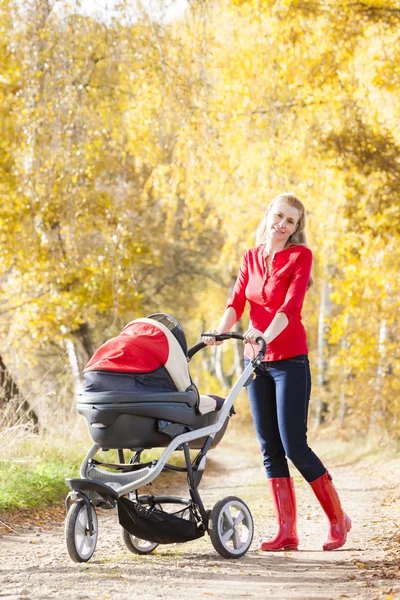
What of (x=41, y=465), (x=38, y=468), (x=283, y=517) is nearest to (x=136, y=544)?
(x=283, y=517)

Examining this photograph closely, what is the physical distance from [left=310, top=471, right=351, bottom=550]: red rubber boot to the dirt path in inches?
2.3

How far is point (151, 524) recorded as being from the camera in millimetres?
4152

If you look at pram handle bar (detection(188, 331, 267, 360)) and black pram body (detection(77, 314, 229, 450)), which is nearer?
black pram body (detection(77, 314, 229, 450))

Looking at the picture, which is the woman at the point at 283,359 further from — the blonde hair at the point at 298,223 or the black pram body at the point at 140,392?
the black pram body at the point at 140,392

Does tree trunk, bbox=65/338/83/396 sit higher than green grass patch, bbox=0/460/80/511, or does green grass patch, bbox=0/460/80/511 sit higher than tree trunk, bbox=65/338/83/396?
tree trunk, bbox=65/338/83/396

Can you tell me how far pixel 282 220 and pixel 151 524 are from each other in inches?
66.6

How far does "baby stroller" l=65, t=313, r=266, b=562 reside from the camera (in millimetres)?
4051

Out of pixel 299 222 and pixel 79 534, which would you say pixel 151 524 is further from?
pixel 299 222

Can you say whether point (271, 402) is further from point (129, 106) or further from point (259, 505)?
point (129, 106)

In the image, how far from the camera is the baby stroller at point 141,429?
13.3 ft

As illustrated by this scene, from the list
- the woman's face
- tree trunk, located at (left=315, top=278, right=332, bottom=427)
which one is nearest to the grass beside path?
the woman's face

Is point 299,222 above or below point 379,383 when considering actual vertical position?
above

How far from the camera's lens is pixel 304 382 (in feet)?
15.2

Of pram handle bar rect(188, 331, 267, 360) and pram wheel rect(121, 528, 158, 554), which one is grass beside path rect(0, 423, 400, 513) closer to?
pram wheel rect(121, 528, 158, 554)
